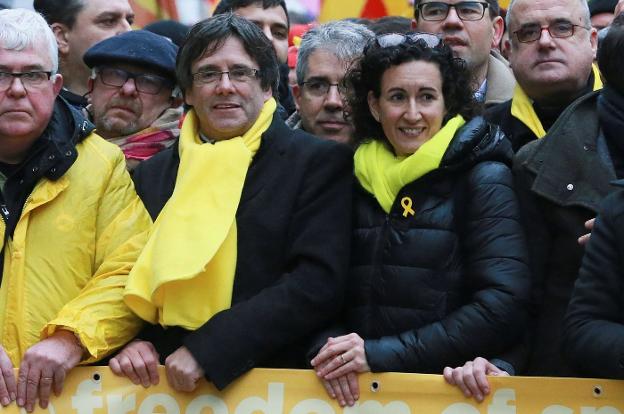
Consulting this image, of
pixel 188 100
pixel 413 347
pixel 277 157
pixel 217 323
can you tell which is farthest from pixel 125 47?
pixel 413 347

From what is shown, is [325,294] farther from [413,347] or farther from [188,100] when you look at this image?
[188,100]

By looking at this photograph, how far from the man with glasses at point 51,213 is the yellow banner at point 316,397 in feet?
0.33

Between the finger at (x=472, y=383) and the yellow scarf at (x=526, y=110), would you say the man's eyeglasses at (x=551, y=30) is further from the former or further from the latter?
the finger at (x=472, y=383)

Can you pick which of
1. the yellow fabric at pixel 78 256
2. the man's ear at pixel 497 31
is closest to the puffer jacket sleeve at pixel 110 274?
the yellow fabric at pixel 78 256

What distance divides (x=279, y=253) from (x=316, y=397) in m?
0.58

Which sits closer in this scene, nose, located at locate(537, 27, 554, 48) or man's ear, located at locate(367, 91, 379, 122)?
man's ear, located at locate(367, 91, 379, 122)

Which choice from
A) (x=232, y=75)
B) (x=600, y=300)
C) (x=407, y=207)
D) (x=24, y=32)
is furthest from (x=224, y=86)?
(x=600, y=300)

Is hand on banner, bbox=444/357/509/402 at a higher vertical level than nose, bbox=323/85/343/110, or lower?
lower

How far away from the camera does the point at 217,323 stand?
4.91m

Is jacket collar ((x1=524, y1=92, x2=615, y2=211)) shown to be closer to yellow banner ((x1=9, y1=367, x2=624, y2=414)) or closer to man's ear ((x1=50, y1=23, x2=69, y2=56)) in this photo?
yellow banner ((x1=9, y1=367, x2=624, y2=414))

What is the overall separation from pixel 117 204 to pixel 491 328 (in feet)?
4.99

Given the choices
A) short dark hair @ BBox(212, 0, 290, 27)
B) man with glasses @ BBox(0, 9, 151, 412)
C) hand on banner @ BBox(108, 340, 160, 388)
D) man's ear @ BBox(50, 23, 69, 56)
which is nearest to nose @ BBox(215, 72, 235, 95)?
man with glasses @ BBox(0, 9, 151, 412)

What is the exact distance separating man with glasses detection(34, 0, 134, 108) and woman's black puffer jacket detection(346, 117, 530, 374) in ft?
8.38

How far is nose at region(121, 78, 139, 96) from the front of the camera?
625 centimetres
